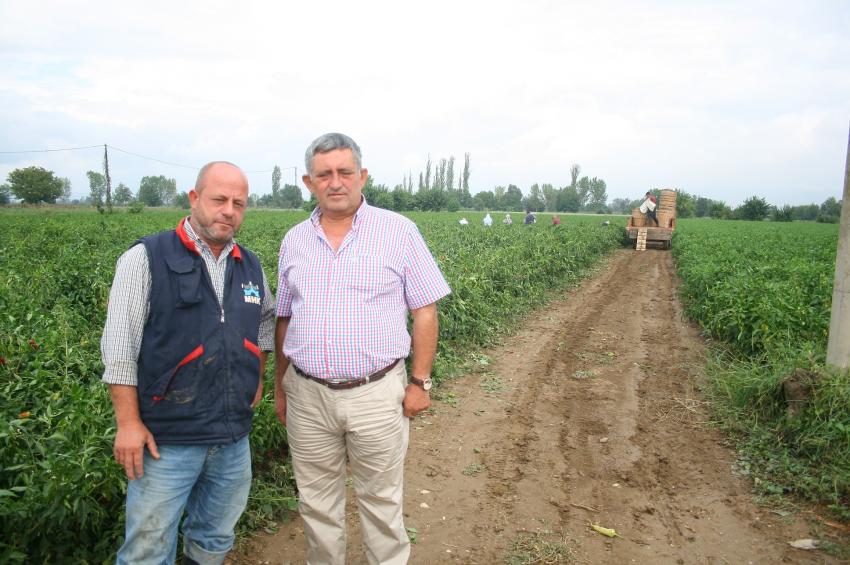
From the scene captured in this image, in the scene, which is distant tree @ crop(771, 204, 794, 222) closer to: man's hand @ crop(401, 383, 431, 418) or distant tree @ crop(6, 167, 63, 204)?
man's hand @ crop(401, 383, 431, 418)

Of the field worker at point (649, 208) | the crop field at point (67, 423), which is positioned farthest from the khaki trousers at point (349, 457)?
the field worker at point (649, 208)

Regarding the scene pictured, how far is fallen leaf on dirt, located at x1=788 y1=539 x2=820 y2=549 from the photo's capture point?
335cm

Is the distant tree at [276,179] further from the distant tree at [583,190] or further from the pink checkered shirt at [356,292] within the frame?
the pink checkered shirt at [356,292]

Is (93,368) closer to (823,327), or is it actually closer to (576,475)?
(576,475)

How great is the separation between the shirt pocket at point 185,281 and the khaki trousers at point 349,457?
66 cm

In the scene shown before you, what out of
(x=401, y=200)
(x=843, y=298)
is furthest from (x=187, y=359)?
(x=401, y=200)

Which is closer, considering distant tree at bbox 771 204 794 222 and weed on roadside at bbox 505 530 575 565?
weed on roadside at bbox 505 530 575 565

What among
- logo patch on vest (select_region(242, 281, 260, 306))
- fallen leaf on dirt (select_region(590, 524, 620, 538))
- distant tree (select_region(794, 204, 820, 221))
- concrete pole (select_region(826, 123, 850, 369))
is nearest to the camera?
logo patch on vest (select_region(242, 281, 260, 306))

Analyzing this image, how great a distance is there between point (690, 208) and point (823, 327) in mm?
73613

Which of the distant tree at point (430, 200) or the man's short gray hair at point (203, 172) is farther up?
the distant tree at point (430, 200)

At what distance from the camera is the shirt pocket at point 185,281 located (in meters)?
2.19

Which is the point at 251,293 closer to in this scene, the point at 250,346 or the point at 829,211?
the point at 250,346

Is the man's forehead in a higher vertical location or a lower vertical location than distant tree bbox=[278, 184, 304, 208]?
lower

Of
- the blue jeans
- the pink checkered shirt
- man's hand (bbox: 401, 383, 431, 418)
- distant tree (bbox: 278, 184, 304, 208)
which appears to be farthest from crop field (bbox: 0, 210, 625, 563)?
distant tree (bbox: 278, 184, 304, 208)
